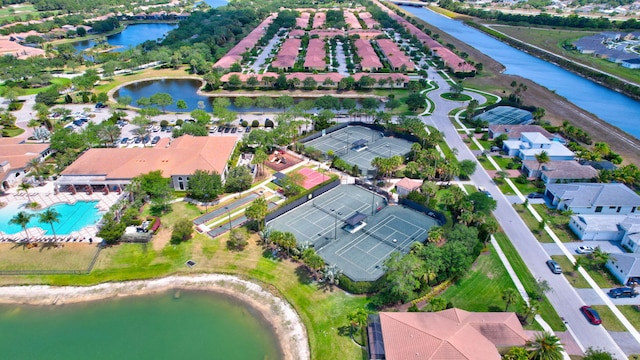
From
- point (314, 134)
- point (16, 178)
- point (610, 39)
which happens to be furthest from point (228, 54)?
point (610, 39)

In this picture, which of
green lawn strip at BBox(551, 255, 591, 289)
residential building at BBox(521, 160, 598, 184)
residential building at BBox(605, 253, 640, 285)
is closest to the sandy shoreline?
green lawn strip at BBox(551, 255, 591, 289)

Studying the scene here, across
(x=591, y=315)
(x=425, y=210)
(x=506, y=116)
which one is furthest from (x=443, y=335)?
(x=506, y=116)

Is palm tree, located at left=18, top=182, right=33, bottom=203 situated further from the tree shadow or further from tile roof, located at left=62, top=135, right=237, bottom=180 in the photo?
the tree shadow

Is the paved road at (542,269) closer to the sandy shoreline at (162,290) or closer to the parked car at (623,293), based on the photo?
the parked car at (623,293)

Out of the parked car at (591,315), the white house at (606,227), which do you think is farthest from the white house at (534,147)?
the parked car at (591,315)

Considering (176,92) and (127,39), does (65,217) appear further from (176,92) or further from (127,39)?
(127,39)

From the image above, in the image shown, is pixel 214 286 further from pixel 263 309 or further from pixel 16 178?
pixel 16 178
